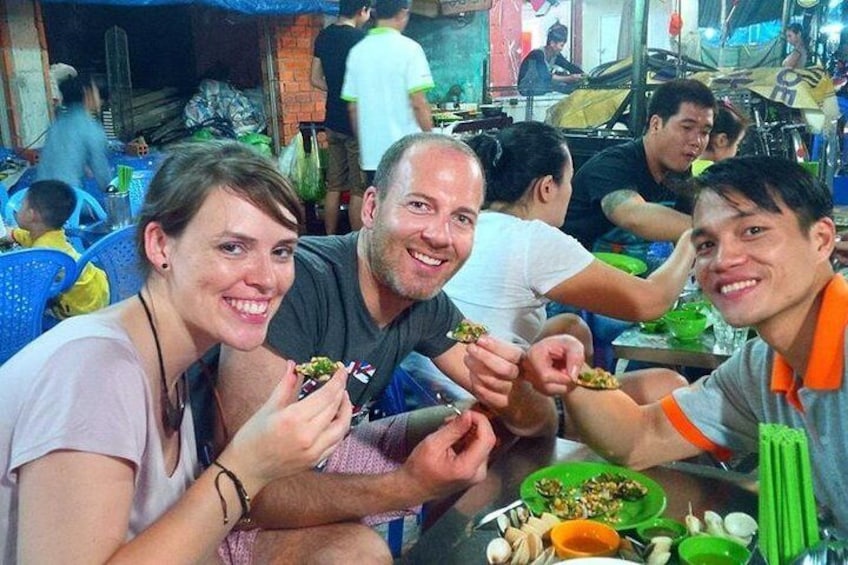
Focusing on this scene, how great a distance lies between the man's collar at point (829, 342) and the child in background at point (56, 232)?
386 centimetres

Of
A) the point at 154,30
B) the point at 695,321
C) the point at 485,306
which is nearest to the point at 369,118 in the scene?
the point at 485,306

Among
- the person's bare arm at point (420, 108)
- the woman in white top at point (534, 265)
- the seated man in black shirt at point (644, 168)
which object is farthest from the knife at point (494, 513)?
the person's bare arm at point (420, 108)

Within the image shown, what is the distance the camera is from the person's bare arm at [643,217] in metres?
3.96

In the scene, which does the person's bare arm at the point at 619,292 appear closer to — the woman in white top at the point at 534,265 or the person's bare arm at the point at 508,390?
the woman in white top at the point at 534,265

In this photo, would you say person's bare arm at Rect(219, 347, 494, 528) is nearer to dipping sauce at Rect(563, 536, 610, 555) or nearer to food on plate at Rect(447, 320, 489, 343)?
dipping sauce at Rect(563, 536, 610, 555)

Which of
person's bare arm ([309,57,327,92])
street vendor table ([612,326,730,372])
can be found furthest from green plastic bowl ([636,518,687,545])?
person's bare arm ([309,57,327,92])

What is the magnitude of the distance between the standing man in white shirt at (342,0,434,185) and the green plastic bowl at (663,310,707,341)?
11.2 ft

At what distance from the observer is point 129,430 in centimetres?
147

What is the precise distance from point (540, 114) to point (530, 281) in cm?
996

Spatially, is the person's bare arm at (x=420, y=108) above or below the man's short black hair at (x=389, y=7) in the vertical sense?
below

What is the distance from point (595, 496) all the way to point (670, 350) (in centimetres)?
140

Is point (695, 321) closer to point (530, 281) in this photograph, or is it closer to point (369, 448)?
point (530, 281)

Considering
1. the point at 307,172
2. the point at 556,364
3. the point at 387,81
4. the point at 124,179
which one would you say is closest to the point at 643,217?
the point at 556,364

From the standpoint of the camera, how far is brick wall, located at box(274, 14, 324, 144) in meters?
10.1
